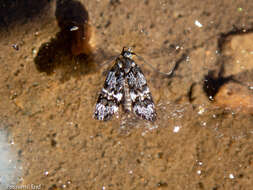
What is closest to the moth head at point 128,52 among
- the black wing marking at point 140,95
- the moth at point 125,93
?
the moth at point 125,93

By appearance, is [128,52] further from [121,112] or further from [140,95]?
[121,112]

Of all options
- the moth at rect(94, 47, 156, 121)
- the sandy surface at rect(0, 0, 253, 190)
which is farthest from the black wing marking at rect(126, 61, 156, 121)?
the sandy surface at rect(0, 0, 253, 190)

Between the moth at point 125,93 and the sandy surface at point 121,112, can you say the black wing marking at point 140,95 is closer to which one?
the moth at point 125,93

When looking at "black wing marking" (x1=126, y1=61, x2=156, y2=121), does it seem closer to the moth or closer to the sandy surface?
the moth

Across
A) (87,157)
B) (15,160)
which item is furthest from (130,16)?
(15,160)

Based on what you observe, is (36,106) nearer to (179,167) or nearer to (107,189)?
(107,189)

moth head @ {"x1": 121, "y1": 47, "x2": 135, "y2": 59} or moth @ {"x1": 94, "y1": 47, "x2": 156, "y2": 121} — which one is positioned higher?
moth head @ {"x1": 121, "y1": 47, "x2": 135, "y2": 59}
